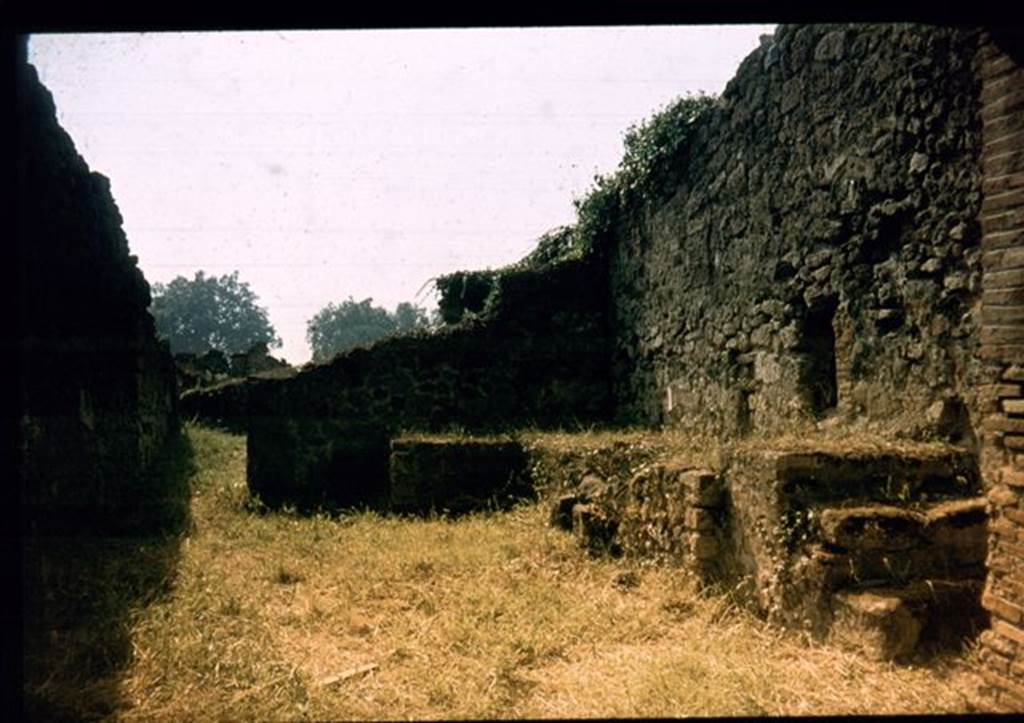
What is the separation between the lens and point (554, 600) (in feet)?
14.8

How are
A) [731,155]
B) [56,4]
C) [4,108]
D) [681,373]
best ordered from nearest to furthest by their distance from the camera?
[56,4] < [4,108] < [731,155] < [681,373]

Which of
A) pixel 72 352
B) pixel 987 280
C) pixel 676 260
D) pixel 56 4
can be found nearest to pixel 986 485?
pixel 987 280

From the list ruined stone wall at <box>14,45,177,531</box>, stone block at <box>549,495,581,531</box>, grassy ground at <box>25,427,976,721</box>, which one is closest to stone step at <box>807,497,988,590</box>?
grassy ground at <box>25,427,976,721</box>

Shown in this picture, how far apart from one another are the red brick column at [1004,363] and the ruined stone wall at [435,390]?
22.3 ft

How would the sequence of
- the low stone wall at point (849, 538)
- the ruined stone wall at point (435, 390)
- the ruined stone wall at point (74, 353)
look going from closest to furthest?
the low stone wall at point (849, 538) → the ruined stone wall at point (74, 353) → the ruined stone wall at point (435, 390)

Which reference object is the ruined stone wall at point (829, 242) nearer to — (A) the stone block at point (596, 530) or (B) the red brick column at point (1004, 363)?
(B) the red brick column at point (1004, 363)

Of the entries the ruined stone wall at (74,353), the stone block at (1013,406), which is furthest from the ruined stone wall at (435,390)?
the stone block at (1013,406)

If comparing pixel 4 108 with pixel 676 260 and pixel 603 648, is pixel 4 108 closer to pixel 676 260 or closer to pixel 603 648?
pixel 603 648

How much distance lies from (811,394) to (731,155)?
271 centimetres

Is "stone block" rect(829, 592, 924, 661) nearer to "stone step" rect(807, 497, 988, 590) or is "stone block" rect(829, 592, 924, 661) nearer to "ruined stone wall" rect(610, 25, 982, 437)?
"stone step" rect(807, 497, 988, 590)

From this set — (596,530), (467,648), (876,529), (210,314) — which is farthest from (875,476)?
(210,314)

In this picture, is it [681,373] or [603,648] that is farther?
[681,373]

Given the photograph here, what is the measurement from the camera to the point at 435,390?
9.84 meters

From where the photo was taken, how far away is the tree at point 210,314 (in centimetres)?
7356
